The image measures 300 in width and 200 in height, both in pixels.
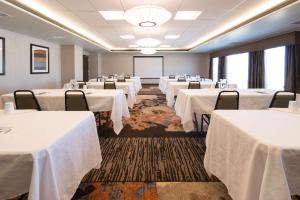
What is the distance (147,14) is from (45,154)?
3.26 meters

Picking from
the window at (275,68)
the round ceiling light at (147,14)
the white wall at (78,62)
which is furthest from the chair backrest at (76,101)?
the white wall at (78,62)

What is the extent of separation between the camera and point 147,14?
13.4 feet

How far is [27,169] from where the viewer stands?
1359mm

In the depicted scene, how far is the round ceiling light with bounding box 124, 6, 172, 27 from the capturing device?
3943 mm

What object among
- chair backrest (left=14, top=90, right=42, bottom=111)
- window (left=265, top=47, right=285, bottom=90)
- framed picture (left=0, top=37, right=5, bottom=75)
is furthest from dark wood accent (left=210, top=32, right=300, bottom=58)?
framed picture (left=0, top=37, right=5, bottom=75)

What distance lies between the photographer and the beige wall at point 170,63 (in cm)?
1778

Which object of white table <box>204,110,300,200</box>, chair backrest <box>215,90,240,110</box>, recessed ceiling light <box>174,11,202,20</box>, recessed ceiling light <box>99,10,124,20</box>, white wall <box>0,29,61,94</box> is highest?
recessed ceiling light <box>174,11,202,20</box>

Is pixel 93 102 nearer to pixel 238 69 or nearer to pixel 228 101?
pixel 228 101

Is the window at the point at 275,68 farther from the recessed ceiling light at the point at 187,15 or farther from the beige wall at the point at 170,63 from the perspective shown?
the beige wall at the point at 170,63

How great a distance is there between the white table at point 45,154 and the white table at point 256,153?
3.85ft

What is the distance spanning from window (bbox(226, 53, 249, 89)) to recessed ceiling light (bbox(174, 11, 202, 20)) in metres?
5.22

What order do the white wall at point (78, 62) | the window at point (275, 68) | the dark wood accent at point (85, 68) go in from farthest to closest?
the dark wood accent at point (85, 68), the white wall at point (78, 62), the window at point (275, 68)

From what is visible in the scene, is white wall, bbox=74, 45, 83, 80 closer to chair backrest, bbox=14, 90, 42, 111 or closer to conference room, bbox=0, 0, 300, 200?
conference room, bbox=0, 0, 300, 200

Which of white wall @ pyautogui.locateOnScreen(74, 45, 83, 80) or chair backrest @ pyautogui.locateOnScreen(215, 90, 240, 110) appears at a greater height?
white wall @ pyautogui.locateOnScreen(74, 45, 83, 80)
